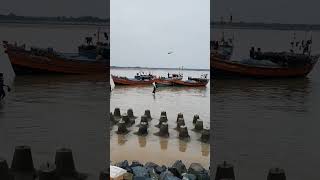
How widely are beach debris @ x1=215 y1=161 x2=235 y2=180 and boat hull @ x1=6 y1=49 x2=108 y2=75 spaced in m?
1.19

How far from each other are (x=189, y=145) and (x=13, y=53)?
443cm

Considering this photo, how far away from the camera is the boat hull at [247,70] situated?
3516mm

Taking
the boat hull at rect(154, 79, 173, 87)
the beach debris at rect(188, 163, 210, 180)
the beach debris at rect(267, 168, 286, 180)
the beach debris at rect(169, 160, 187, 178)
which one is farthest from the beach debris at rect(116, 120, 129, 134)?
the beach debris at rect(267, 168, 286, 180)

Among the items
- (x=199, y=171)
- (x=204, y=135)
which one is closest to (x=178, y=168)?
(x=199, y=171)

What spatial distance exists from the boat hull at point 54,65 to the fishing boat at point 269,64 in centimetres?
93

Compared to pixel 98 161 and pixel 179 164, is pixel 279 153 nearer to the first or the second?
pixel 98 161

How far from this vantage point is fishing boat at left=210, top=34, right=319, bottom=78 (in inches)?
135

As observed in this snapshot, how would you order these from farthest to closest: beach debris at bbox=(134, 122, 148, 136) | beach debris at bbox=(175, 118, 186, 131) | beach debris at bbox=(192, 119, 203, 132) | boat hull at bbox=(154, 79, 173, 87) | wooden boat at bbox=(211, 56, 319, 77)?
boat hull at bbox=(154, 79, 173, 87) < beach debris at bbox=(134, 122, 148, 136) < beach debris at bbox=(175, 118, 186, 131) < beach debris at bbox=(192, 119, 203, 132) < wooden boat at bbox=(211, 56, 319, 77)

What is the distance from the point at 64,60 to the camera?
3.54m

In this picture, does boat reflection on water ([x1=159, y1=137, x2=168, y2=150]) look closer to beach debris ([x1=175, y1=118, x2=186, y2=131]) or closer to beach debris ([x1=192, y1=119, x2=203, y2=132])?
beach debris ([x1=175, y1=118, x2=186, y2=131])

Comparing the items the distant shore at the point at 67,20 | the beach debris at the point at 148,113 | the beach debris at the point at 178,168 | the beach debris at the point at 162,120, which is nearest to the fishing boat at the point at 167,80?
the beach debris at the point at 148,113

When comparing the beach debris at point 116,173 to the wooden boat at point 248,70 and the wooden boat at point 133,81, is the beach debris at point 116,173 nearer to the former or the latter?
the wooden boat at point 248,70

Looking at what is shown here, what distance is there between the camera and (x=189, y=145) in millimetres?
7273

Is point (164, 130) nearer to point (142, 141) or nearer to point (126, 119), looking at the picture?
point (142, 141)
